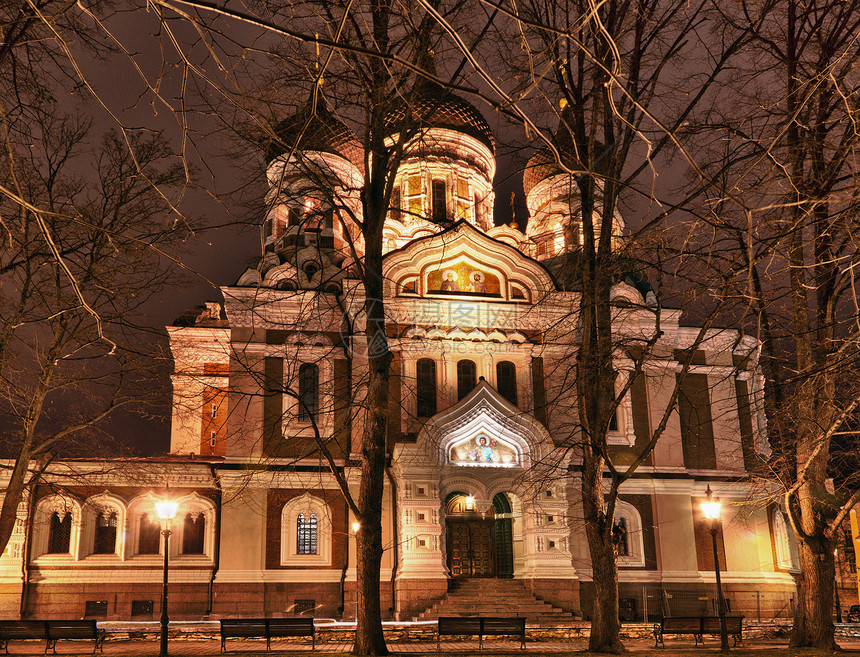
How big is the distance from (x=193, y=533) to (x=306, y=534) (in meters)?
3.21

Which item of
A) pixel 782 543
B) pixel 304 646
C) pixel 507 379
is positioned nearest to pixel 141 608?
pixel 304 646

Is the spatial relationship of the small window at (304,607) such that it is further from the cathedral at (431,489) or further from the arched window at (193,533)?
the arched window at (193,533)

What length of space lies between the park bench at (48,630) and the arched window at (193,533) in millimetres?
7560

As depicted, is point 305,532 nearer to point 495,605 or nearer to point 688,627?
point 495,605

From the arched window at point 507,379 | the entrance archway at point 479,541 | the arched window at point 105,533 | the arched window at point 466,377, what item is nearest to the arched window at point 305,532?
the entrance archway at point 479,541

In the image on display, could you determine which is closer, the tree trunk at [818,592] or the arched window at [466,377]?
the tree trunk at [818,592]

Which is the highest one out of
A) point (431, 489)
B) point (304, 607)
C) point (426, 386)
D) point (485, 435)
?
point (426, 386)

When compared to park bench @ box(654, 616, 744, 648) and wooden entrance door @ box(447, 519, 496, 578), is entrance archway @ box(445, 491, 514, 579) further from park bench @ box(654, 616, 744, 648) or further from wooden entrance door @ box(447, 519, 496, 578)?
park bench @ box(654, 616, 744, 648)

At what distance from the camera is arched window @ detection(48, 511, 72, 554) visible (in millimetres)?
21609

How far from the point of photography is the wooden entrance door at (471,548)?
22.7 meters

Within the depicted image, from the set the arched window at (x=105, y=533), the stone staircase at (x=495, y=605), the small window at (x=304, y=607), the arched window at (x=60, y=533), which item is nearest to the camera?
the stone staircase at (x=495, y=605)

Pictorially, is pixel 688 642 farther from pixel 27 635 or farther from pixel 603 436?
pixel 27 635

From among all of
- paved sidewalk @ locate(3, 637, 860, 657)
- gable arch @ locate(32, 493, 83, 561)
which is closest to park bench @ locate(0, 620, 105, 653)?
paved sidewalk @ locate(3, 637, 860, 657)

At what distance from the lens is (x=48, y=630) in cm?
1434
